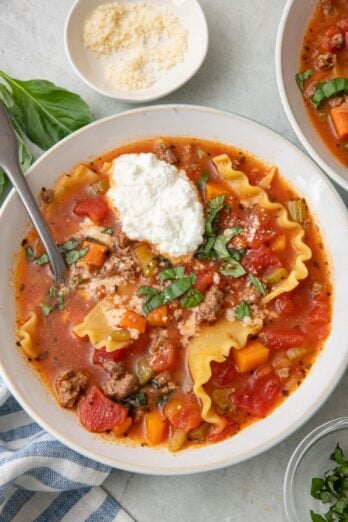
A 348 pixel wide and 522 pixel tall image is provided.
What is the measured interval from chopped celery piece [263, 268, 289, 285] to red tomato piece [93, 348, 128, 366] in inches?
62.5

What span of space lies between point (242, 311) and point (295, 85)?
92.1 inches

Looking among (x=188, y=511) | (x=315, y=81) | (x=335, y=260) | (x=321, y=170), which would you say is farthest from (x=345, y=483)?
(x=315, y=81)

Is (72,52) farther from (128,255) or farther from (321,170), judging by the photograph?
(321,170)

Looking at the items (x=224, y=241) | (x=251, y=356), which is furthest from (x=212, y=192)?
(x=251, y=356)

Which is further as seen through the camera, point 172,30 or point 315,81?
point 172,30

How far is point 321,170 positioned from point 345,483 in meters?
3.09

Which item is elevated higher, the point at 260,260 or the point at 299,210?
the point at 299,210

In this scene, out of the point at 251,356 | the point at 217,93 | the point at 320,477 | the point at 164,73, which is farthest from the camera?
the point at 217,93

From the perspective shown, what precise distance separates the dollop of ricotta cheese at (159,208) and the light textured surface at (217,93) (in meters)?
1.14

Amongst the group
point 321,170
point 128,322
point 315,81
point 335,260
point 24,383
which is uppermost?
point 315,81

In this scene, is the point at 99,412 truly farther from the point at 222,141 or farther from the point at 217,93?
the point at 217,93

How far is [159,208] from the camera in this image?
7.22 metres

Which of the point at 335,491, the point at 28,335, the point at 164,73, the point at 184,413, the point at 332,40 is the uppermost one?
the point at 332,40

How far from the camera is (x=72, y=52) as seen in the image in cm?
782
